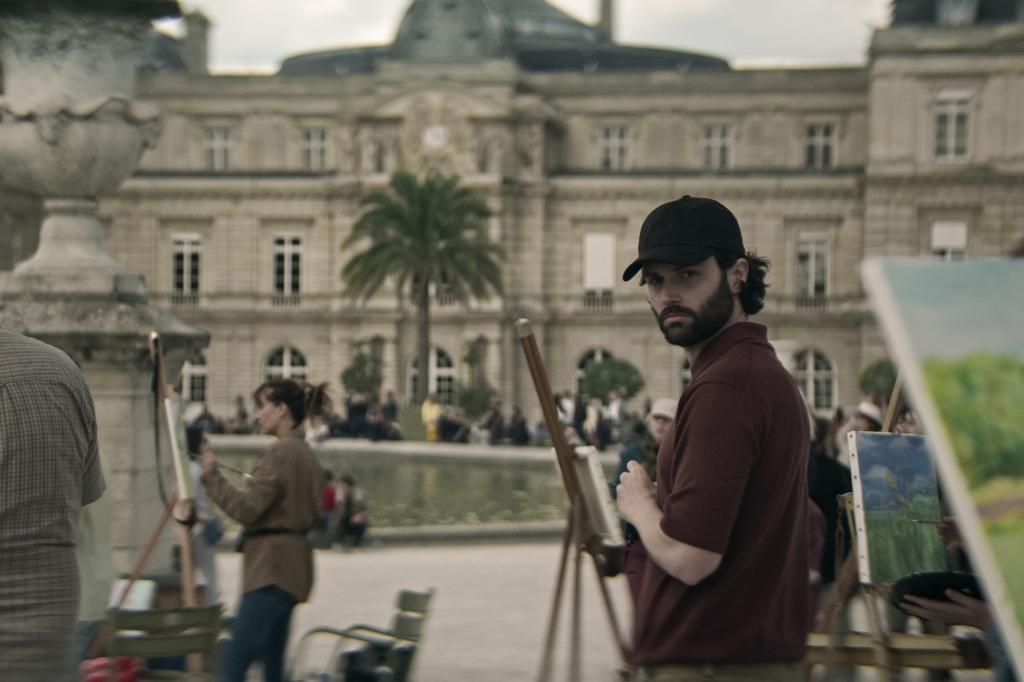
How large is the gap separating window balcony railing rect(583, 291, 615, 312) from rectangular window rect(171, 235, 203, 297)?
12810 mm

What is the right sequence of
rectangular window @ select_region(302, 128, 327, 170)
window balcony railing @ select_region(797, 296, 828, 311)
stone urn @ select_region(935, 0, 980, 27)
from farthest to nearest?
rectangular window @ select_region(302, 128, 327, 170) < window balcony railing @ select_region(797, 296, 828, 311) < stone urn @ select_region(935, 0, 980, 27)

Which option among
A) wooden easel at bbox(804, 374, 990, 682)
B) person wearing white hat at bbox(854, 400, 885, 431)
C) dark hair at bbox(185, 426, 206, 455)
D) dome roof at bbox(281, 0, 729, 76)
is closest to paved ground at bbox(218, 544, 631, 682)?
dark hair at bbox(185, 426, 206, 455)

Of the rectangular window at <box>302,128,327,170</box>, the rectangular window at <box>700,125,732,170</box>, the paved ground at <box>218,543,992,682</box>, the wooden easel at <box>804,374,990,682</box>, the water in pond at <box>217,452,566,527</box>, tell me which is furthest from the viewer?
the rectangular window at <box>302,128,327,170</box>

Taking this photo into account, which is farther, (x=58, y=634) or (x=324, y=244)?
(x=324, y=244)

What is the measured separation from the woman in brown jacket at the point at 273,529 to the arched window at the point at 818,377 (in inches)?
1483

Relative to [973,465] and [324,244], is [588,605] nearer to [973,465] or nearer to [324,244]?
[973,465]

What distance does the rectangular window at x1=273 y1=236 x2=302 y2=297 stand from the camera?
4303cm

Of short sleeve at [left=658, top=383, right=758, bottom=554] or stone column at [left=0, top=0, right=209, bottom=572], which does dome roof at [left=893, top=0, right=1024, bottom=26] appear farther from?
short sleeve at [left=658, top=383, right=758, bottom=554]

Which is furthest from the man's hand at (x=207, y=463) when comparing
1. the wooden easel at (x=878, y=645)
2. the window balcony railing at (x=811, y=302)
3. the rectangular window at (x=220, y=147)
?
the rectangular window at (x=220, y=147)

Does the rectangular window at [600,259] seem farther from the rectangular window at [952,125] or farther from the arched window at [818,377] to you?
the rectangular window at [952,125]

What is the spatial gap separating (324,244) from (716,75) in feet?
46.7

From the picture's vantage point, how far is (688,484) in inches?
105

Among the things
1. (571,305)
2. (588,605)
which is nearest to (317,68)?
(571,305)

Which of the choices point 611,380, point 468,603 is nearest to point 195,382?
point 611,380
